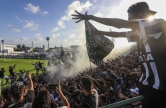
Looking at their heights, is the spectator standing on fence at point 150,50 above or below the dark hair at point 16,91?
above

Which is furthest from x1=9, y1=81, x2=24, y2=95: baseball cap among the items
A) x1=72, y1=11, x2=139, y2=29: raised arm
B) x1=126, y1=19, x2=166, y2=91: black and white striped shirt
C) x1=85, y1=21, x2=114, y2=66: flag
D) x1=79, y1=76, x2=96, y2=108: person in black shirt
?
x1=85, y1=21, x2=114, y2=66: flag

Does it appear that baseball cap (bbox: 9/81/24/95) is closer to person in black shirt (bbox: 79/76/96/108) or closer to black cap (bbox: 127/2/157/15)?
person in black shirt (bbox: 79/76/96/108)

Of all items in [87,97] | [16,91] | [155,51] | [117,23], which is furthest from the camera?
[87,97]

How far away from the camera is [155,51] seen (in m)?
1.64

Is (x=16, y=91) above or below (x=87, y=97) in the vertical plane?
above

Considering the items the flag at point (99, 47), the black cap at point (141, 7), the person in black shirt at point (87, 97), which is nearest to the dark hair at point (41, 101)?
the person in black shirt at point (87, 97)

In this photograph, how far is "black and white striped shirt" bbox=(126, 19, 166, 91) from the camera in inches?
63.4

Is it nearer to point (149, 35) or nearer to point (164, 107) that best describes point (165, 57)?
point (149, 35)

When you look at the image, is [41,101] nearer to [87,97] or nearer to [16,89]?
[16,89]

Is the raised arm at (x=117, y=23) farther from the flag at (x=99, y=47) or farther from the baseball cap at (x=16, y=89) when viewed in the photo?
the flag at (x=99, y=47)

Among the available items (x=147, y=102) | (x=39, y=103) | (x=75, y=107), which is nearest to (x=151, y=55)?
(x=147, y=102)

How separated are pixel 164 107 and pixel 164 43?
70 cm

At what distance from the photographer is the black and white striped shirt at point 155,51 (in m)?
1.61

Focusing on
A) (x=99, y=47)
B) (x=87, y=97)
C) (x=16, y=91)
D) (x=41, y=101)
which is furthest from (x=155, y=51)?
(x=99, y=47)
